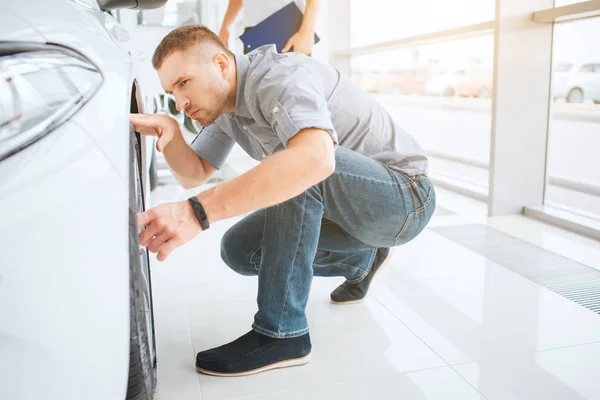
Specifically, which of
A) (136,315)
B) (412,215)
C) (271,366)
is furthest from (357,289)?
(136,315)

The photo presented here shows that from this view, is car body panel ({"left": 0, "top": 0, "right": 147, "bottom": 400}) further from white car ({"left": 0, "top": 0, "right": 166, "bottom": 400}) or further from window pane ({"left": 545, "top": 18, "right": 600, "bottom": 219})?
window pane ({"left": 545, "top": 18, "right": 600, "bottom": 219})

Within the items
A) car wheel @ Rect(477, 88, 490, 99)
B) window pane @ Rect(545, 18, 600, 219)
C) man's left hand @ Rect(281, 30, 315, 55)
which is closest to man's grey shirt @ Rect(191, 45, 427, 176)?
man's left hand @ Rect(281, 30, 315, 55)

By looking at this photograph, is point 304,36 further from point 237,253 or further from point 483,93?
point 483,93

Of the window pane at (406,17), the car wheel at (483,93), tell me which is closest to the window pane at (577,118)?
the window pane at (406,17)

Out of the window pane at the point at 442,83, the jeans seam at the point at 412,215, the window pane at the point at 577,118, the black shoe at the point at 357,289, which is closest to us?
the jeans seam at the point at 412,215

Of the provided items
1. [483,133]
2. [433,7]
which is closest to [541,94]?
[433,7]

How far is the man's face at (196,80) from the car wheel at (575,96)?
2.39 metres

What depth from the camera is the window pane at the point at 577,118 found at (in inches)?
123

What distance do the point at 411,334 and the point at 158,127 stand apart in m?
0.90

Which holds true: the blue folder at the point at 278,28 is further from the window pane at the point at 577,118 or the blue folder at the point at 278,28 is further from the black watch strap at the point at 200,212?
the black watch strap at the point at 200,212

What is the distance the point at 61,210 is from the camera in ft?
2.34

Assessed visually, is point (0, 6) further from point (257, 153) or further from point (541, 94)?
point (541, 94)

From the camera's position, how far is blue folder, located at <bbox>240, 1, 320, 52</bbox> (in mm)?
2779

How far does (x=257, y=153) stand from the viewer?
1.76 m
